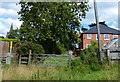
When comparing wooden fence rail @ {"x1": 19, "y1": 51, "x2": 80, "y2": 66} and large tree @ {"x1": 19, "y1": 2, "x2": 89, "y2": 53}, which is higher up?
large tree @ {"x1": 19, "y1": 2, "x2": 89, "y2": 53}

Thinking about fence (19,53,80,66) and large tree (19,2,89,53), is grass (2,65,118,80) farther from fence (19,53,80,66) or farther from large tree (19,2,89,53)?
large tree (19,2,89,53)

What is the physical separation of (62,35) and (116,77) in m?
10.9

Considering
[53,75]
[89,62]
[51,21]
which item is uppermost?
[51,21]

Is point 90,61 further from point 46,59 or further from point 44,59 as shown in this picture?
point 44,59

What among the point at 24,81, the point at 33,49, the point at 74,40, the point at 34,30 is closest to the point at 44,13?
the point at 34,30

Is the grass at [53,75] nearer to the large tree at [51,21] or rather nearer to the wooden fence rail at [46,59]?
the wooden fence rail at [46,59]

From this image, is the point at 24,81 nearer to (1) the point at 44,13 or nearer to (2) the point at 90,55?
(2) the point at 90,55

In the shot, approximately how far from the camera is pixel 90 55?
7.74m

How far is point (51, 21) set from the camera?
1487 cm

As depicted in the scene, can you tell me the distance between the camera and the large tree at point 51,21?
14812mm

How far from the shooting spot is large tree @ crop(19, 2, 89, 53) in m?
14.8

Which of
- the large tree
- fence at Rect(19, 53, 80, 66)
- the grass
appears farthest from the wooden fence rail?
the large tree

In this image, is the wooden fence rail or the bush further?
the wooden fence rail

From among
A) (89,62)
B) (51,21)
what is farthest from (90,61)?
(51,21)
